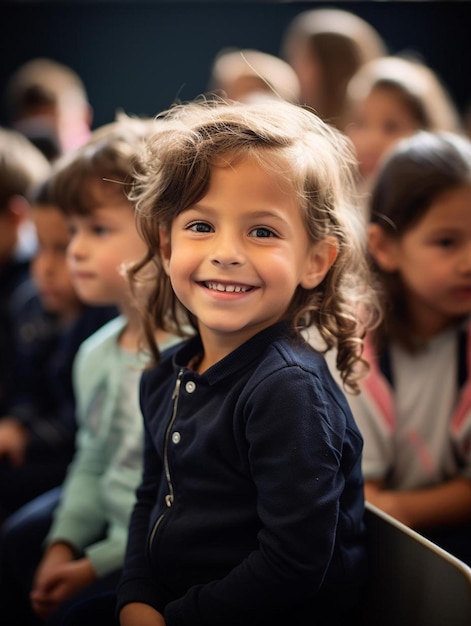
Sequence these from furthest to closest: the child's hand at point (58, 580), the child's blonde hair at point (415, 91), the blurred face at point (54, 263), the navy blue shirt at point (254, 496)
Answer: the child's blonde hair at point (415, 91)
the blurred face at point (54, 263)
the child's hand at point (58, 580)
the navy blue shirt at point (254, 496)

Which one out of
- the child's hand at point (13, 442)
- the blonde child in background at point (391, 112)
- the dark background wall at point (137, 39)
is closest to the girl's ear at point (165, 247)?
the child's hand at point (13, 442)

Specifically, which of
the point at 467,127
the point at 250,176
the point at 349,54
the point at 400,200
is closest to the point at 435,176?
the point at 400,200

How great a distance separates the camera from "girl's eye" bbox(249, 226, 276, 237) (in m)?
0.90

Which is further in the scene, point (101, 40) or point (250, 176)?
point (101, 40)

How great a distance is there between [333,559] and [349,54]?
7.59 feet

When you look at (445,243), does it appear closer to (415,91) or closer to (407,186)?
(407,186)

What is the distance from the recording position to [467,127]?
3006mm

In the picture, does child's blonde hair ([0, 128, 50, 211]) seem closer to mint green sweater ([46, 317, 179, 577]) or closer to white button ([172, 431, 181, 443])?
mint green sweater ([46, 317, 179, 577])

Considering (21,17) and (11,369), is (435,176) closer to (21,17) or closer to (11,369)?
(11,369)

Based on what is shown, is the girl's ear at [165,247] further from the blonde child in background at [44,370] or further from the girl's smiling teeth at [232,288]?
the blonde child in background at [44,370]

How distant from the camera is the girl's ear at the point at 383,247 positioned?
1295 millimetres

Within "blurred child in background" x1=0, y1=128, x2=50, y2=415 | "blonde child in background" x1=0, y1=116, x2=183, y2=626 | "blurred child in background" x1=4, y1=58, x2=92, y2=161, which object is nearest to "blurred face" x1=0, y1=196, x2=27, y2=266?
"blurred child in background" x1=0, y1=128, x2=50, y2=415

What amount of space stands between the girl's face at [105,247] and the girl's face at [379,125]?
1048 mm

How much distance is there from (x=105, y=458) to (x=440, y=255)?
0.69 meters
